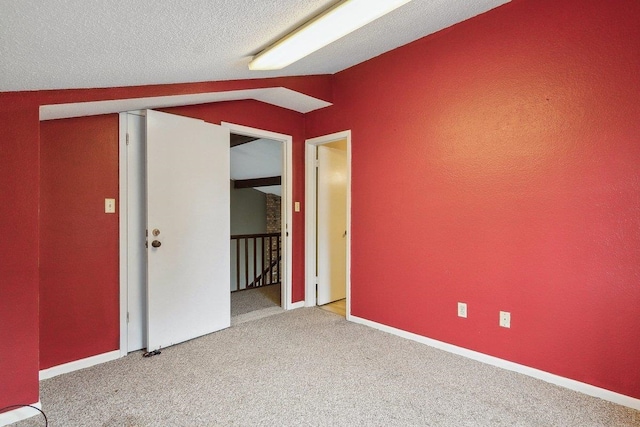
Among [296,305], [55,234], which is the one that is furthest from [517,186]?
[55,234]

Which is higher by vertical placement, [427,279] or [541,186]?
[541,186]

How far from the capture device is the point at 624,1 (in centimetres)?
196

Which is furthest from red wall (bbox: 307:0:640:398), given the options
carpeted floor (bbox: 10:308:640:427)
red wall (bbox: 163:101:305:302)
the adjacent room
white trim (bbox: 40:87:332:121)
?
red wall (bbox: 163:101:305:302)

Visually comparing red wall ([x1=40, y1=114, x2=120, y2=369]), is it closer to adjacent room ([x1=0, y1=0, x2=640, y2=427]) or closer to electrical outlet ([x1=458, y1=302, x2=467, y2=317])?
adjacent room ([x1=0, y1=0, x2=640, y2=427])

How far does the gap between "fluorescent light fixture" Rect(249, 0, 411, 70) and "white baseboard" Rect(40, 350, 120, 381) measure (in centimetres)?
247

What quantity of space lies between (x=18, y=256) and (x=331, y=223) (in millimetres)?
2997

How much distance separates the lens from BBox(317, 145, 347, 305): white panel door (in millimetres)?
4047

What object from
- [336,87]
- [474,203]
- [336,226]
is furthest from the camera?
[336,226]

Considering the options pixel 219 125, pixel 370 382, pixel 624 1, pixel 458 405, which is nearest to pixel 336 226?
pixel 219 125

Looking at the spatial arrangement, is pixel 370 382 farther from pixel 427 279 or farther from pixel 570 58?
pixel 570 58

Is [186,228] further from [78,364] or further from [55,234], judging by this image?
[78,364]

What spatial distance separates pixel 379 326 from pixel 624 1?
299cm

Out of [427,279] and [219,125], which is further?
[219,125]

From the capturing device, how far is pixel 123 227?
2.62m
